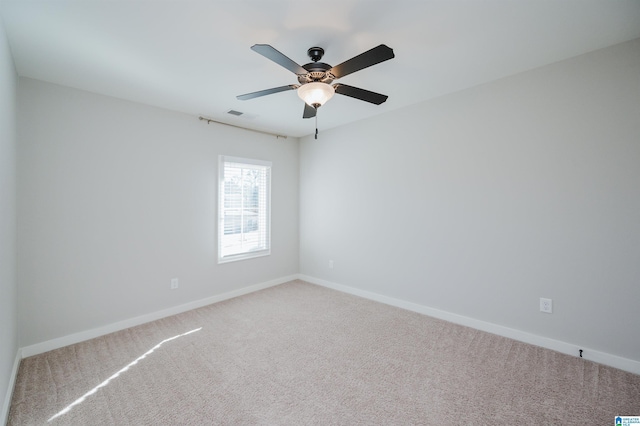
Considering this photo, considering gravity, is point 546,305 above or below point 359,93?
below

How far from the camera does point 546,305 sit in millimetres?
2586

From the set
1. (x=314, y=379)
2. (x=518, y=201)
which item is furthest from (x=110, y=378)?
(x=518, y=201)

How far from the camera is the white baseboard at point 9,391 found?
1.71 m

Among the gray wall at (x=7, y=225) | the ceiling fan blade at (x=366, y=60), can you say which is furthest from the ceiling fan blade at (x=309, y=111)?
the gray wall at (x=7, y=225)

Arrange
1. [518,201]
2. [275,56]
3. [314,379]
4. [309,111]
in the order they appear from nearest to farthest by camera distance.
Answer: [275,56], [314,379], [309,111], [518,201]

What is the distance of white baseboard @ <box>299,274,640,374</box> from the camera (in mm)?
2246

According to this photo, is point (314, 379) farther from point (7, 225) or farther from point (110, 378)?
point (7, 225)

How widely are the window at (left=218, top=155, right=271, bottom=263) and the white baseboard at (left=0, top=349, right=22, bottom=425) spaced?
2038 millimetres

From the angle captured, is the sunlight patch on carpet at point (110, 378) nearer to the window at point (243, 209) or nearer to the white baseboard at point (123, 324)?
the white baseboard at point (123, 324)

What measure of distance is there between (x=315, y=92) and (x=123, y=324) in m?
3.15

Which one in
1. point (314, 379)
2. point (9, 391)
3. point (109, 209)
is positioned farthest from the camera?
point (109, 209)

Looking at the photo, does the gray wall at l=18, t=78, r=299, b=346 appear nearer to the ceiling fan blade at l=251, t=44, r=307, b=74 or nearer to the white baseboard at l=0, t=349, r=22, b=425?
the white baseboard at l=0, t=349, r=22, b=425

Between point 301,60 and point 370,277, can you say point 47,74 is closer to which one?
point 301,60

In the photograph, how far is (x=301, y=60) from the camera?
235 centimetres
